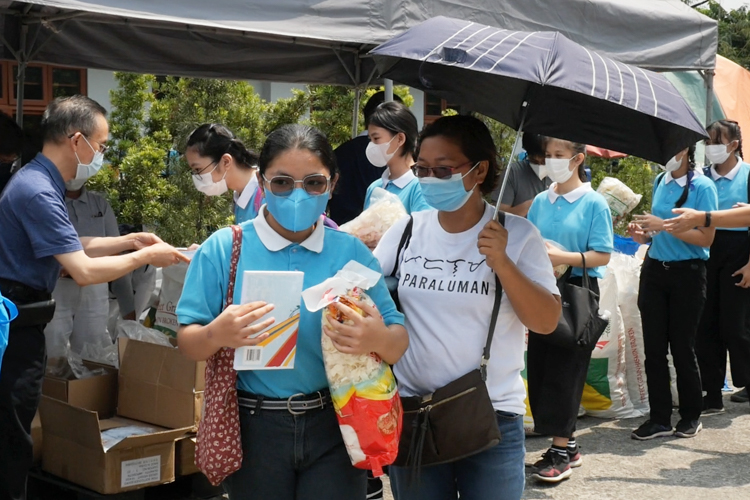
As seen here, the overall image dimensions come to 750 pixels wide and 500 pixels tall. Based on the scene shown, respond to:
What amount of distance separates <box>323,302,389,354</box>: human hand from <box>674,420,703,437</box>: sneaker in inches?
168

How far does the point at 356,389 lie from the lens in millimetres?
2283

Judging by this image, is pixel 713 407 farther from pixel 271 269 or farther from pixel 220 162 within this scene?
pixel 271 269

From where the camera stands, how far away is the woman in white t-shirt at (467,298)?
2.65 metres

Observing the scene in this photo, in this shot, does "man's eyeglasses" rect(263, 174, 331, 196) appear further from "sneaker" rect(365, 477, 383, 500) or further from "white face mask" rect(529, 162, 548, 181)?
"white face mask" rect(529, 162, 548, 181)

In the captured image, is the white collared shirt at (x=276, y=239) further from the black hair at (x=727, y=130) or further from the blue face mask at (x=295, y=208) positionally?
the black hair at (x=727, y=130)

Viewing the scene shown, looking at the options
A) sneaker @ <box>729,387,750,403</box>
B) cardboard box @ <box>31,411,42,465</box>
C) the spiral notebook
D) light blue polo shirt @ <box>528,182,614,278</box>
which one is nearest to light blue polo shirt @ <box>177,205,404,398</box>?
the spiral notebook

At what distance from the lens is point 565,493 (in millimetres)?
4906

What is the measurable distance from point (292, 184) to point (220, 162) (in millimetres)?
2447

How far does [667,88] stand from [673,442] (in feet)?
12.3

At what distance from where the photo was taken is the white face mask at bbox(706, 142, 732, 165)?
6281mm

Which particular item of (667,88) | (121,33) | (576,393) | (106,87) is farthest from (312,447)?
(106,87)

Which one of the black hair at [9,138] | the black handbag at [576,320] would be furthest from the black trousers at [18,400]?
the black handbag at [576,320]

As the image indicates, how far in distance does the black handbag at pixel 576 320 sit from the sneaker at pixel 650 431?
1.53 meters

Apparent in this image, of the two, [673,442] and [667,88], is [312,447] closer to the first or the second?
[667,88]
